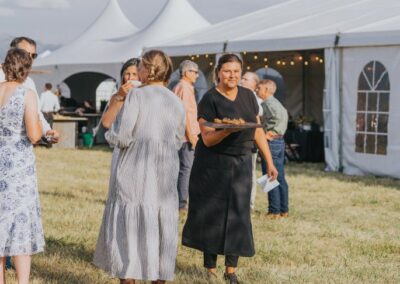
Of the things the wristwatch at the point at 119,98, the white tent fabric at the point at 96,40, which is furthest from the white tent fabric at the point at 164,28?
the wristwatch at the point at 119,98

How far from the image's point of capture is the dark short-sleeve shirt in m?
5.77

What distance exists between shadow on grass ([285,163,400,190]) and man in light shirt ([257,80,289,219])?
3.59 metres

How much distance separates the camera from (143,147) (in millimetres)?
4746

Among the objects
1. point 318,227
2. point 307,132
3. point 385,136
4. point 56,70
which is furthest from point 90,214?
point 56,70

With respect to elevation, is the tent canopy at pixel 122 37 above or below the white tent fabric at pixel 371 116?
above

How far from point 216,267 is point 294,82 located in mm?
16062

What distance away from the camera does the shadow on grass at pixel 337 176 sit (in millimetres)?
12850

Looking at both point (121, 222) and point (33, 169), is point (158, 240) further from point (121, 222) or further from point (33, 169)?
point (33, 169)

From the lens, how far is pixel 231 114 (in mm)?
5762

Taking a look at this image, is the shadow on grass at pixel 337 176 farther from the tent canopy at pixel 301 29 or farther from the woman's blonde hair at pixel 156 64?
the woman's blonde hair at pixel 156 64

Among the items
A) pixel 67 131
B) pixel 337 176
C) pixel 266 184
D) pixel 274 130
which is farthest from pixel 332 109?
pixel 67 131

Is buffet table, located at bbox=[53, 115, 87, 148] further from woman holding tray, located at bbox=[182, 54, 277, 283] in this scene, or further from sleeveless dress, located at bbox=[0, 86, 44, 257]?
sleeveless dress, located at bbox=[0, 86, 44, 257]

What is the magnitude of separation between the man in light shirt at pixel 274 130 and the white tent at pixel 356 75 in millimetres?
5043

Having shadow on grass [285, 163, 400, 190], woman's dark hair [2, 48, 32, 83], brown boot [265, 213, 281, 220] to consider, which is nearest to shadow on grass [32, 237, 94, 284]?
woman's dark hair [2, 48, 32, 83]
